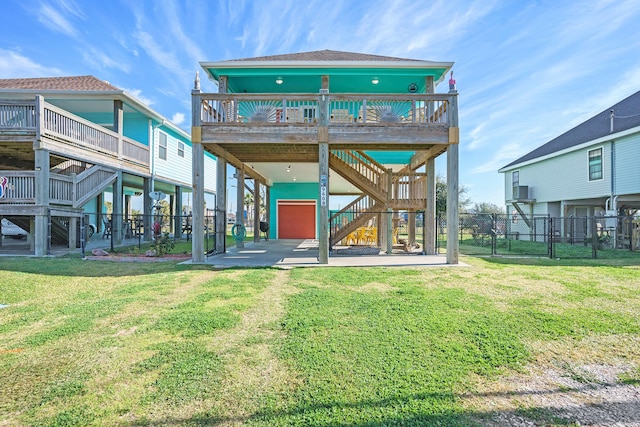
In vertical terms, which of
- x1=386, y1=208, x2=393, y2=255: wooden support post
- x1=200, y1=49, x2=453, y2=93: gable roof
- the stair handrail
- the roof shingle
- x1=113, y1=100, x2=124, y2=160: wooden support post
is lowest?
x1=386, y1=208, x2=393, y2=255: wooden support post

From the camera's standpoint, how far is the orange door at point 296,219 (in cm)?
1809

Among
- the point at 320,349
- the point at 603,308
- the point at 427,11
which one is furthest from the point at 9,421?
the point at 427,11

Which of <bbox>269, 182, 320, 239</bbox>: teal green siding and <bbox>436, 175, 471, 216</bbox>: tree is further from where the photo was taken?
<bbox>436, 175, 471, 216</bbox>: tree

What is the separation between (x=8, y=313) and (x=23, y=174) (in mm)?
7988

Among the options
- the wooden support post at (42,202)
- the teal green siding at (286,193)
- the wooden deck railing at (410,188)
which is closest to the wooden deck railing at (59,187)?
the wooden support post at (42,202)

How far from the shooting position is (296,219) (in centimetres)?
1817

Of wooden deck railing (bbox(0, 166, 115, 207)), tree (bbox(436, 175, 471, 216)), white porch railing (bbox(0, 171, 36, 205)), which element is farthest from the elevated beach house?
tree (bbox(436, 175, 471, 216))

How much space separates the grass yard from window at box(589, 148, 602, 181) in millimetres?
14120

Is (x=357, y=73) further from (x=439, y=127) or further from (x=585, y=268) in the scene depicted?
(x=585, y=268)

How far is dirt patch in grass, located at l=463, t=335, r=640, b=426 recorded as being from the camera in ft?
6.73

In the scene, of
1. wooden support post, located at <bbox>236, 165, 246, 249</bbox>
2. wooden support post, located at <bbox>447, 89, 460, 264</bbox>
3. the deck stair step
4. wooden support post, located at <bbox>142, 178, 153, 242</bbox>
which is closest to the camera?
wooden support post, located at <bbox>447, 89, 460, 264</bbox>

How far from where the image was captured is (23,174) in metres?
9.46

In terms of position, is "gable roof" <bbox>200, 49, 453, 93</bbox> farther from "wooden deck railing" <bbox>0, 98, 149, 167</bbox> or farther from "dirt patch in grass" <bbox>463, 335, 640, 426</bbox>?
"dirt patch in grass" <bbox>463, 335, 640, 426</bbox>

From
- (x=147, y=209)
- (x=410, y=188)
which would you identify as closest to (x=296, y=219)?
(x=147, y=209)
